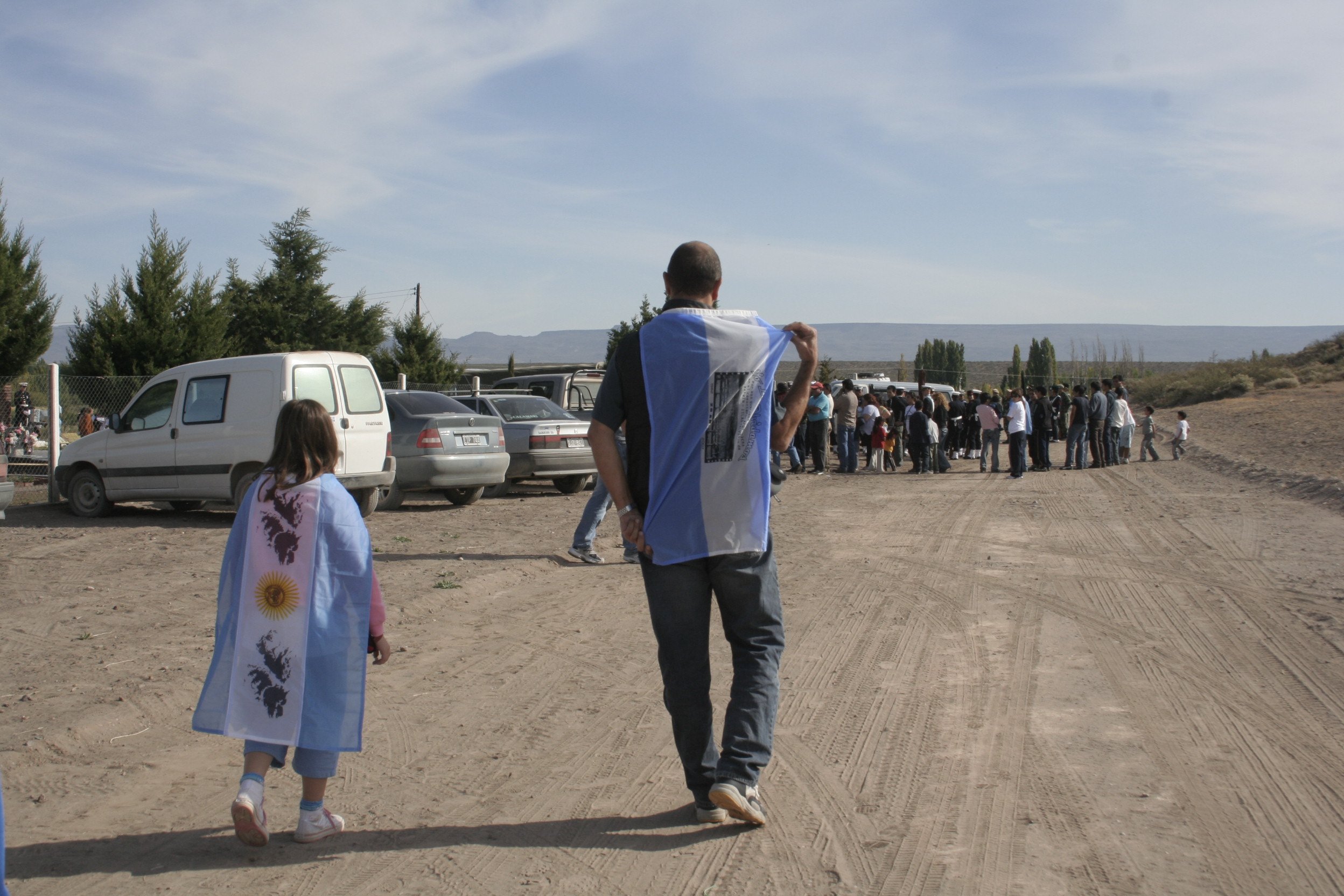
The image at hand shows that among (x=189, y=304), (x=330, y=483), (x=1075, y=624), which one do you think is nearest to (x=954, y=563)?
(x=1075, y=624)

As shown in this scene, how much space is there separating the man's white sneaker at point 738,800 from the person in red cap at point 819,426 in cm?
1618

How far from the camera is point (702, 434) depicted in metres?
3.60

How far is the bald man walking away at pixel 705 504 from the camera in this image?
3582 millimetres

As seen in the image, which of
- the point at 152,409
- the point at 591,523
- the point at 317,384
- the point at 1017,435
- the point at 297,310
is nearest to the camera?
the point at 591,523

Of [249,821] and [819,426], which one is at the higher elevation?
[819,426]

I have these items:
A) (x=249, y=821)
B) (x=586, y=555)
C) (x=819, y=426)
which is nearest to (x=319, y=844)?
(x=249, y=821)

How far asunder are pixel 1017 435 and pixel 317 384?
12587 millimetres

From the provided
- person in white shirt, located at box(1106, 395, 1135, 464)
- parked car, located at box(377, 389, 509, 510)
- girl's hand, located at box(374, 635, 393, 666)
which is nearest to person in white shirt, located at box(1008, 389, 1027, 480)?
person in white shirt, located at box(1106, 395, 1135, 464)

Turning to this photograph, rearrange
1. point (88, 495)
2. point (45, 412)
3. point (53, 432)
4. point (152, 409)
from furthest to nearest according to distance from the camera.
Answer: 1. point (45, 412)
2. point (53, 432)
3. point (88, 495)
4. point (152, 409)

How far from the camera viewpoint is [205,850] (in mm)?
3625

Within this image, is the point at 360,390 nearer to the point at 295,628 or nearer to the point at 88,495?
the point at 88,495

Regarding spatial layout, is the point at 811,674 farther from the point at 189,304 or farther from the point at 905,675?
the point at 189,304

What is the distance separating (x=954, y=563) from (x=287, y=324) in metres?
31.0

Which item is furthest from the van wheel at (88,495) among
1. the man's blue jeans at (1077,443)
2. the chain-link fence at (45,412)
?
the man's blue jeans at (1077,443)
